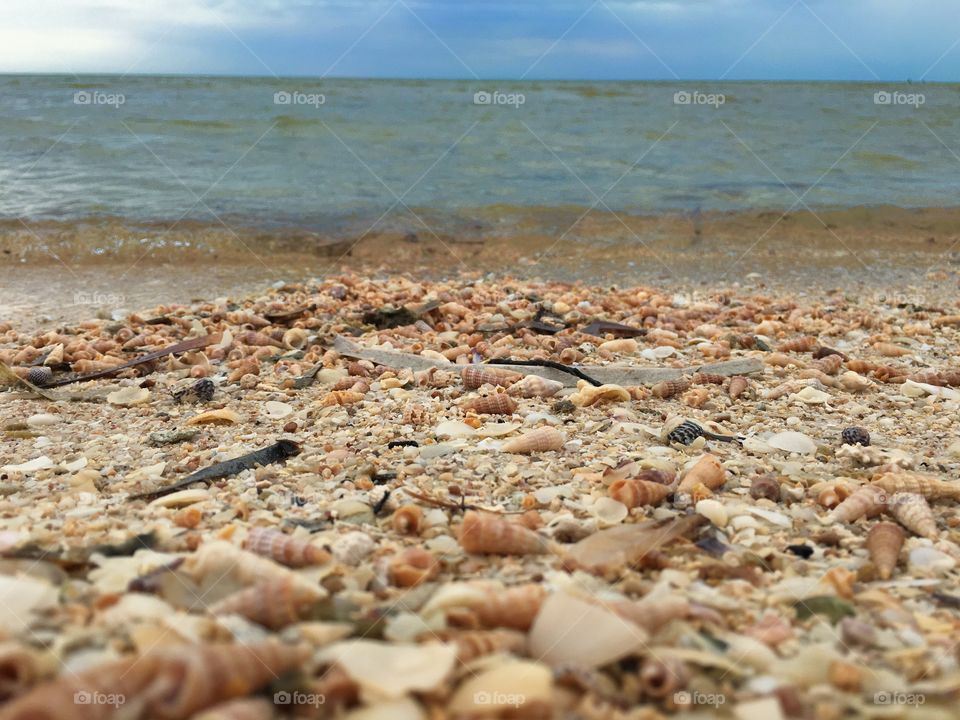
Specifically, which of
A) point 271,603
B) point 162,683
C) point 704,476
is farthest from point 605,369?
point 162,683

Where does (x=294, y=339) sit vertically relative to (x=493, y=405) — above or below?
above

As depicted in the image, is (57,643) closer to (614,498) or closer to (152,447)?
(614,498)

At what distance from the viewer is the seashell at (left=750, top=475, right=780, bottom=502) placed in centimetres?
282

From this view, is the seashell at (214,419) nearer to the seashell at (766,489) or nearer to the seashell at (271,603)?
the seashell at (271,603)

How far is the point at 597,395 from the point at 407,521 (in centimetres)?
168

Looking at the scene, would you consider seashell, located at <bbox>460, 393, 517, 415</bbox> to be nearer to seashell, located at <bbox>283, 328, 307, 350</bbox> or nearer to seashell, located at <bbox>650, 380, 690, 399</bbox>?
seashell, located at <bbox>650, 380, 690, 399</bbox>

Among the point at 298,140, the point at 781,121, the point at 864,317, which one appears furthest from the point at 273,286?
the point at 781,121

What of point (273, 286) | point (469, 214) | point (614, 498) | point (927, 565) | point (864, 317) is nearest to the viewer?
point (927, 565)

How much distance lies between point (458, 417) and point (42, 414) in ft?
6.88

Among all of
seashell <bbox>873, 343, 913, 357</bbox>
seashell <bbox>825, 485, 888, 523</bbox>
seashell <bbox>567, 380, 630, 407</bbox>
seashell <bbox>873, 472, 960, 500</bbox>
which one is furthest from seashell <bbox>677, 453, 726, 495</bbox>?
seashell <bbox>873, 343, 913, 357</bbox>

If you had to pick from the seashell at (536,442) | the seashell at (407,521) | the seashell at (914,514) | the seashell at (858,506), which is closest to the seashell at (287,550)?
the seashell at (407,521)

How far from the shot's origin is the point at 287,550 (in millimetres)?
2131

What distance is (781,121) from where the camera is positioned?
62.3 feet

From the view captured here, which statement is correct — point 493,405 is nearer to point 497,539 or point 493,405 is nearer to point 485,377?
point 485,377
